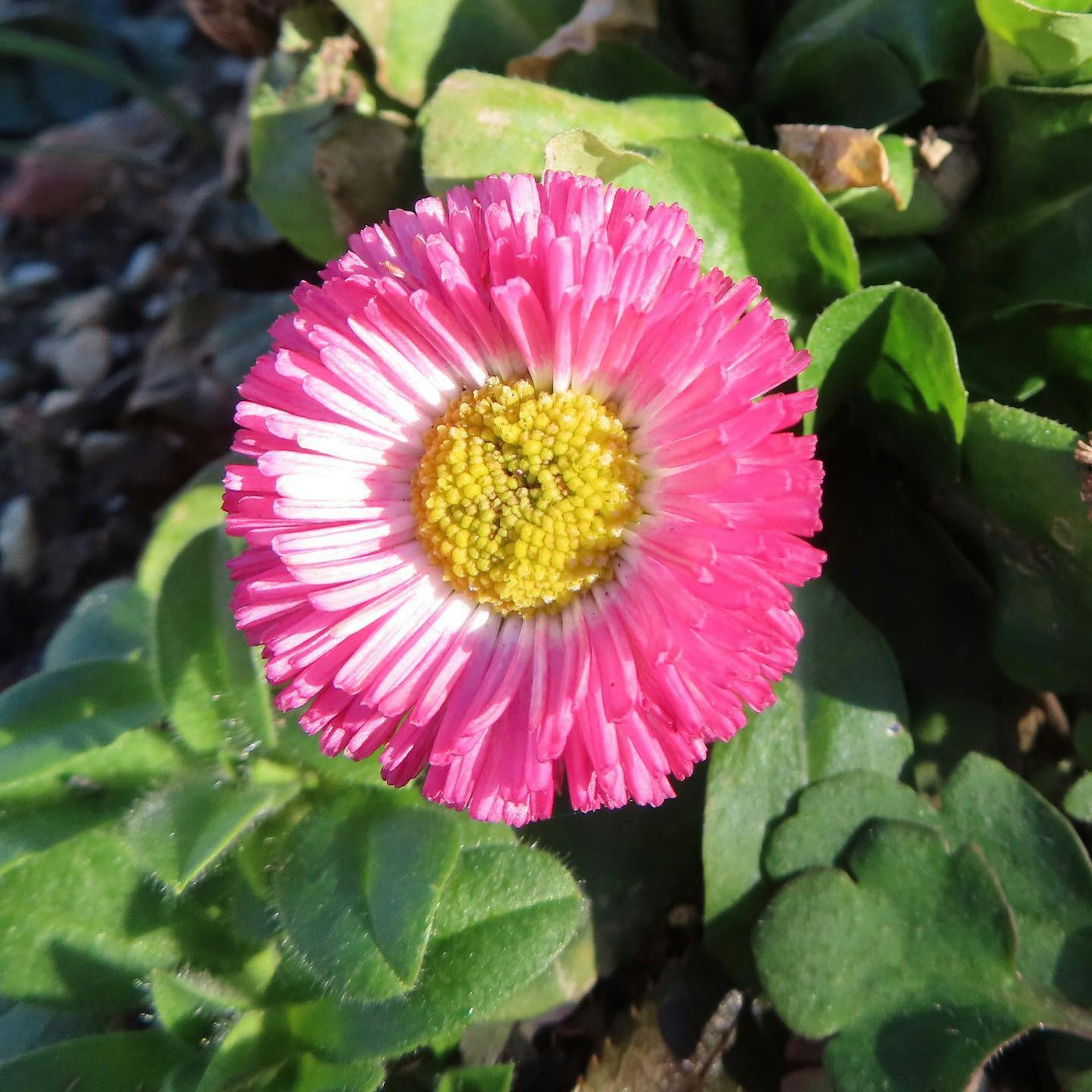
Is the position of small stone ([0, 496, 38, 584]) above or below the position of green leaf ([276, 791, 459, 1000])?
below

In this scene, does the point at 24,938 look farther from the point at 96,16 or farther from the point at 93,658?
the point at 96,16

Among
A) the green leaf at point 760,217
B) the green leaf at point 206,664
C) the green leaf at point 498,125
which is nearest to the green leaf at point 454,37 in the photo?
the green leaf at point 498,125

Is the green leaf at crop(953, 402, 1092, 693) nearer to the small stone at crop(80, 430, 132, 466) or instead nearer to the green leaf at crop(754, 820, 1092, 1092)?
the green leaf at crop(754, 820, 1092, 1092)

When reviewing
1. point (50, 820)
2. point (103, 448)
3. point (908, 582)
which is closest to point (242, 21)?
point (103, 448)

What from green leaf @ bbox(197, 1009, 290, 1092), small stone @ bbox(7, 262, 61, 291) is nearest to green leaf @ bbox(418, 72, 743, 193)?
green leaf @ bbox(197, 1009, 290, 1092)

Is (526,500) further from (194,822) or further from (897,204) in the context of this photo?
(897,204)

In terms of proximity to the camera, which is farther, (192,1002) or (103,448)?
(103,448)
